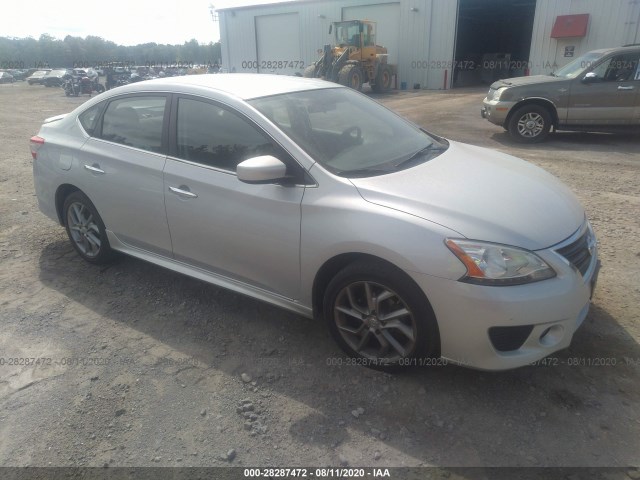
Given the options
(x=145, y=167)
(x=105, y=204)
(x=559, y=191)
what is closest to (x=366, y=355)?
(x=559, y=191)

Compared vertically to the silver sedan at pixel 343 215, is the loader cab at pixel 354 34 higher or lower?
higher

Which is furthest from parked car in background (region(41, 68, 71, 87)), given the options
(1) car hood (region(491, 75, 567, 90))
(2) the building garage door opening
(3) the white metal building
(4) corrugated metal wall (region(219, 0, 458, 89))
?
(1) car hood (region(491, 75, 567, 90))

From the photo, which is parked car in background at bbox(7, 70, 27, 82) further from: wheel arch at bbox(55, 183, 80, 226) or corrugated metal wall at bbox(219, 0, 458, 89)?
wheel arch at bbox(55, 183, 80, 226)

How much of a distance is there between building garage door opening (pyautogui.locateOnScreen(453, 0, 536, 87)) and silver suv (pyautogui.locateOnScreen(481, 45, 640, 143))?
1673cm

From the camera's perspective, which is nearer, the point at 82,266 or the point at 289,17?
the point at 82,266

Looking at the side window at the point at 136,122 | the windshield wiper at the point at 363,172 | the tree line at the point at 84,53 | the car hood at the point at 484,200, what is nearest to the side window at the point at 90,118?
the side window at the point at 136,122

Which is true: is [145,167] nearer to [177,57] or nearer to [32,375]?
[32,375]

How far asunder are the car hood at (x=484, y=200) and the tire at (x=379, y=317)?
38 centimetres

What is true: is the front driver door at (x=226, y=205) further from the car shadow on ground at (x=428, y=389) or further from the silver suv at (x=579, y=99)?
Result: the silver suv at (x=579, y=99)

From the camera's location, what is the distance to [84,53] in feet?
212

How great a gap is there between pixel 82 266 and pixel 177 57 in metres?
76.7

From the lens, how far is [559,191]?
10.1 ft

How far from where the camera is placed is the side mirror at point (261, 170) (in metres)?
2.70

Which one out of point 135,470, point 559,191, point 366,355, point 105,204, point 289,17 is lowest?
point 135,470
